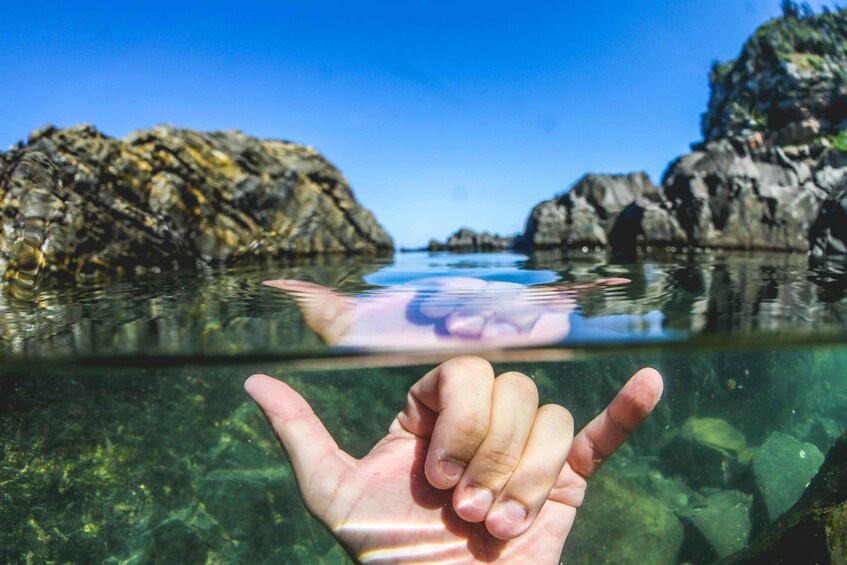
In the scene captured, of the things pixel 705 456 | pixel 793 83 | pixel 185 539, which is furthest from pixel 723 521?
pixel 793 83

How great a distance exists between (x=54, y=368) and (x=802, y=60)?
64257 millimetres

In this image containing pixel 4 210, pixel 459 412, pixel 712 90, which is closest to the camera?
pixel 459 412

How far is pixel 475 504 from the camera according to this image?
6.23 ft

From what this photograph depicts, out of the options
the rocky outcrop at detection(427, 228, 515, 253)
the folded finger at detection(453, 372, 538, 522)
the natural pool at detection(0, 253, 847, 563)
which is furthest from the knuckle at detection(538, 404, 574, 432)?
the rocky outcrop at detection(427, 228, 515, 253)

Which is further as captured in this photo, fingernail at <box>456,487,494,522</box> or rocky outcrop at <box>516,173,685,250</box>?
rocky outcrop at <box>516,173,685,250</box>

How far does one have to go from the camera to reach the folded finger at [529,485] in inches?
73.5

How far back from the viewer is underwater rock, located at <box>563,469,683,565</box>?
20.3ft

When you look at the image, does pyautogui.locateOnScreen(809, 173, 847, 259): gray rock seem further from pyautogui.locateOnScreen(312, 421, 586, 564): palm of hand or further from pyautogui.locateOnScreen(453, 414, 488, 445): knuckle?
pyautogui.locateOnScreen(453, 414, 488, 445): knuckle

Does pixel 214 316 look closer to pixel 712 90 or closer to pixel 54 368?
pixel 54 368

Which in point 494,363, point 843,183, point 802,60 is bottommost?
point 494,363

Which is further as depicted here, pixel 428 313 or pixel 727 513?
pixel 727 513

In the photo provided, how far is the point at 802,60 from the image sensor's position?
45.9m

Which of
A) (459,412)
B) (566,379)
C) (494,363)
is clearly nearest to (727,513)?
(566,379)

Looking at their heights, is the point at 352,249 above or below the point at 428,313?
above
